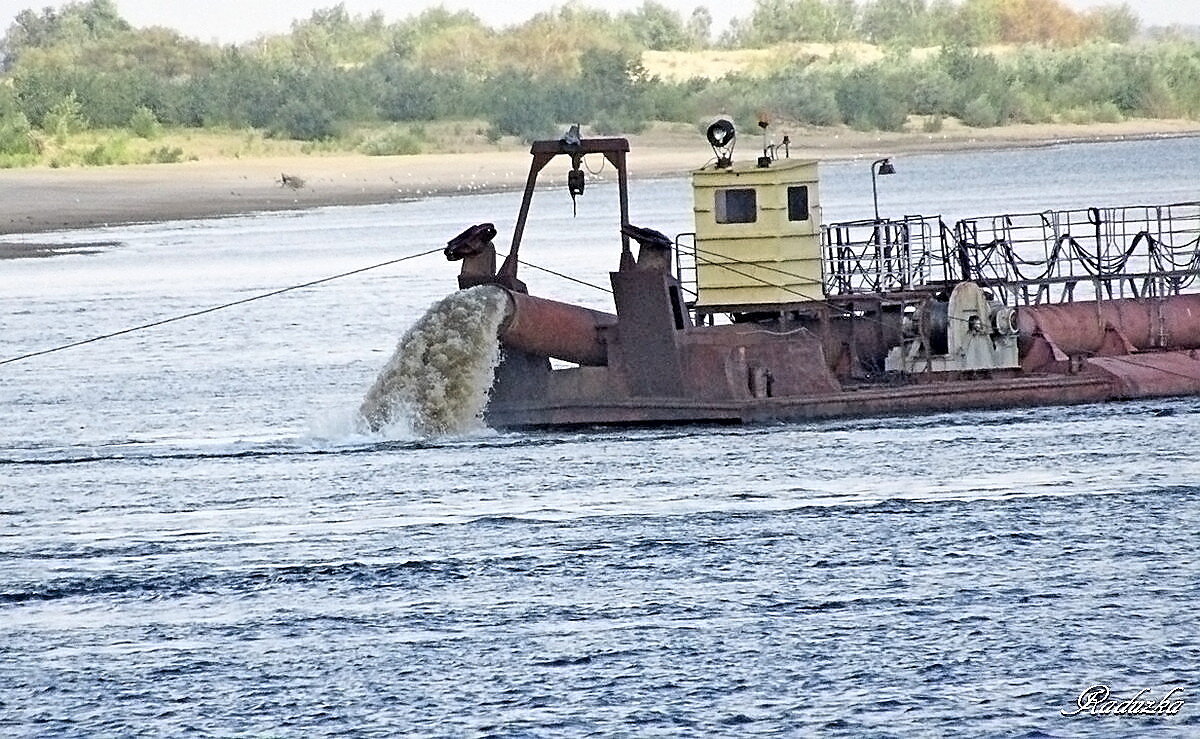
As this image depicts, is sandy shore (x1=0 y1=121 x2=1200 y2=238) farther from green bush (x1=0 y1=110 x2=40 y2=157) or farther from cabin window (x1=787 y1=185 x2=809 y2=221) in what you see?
cabin window (x1=787 y1=185 x2=809 y2=221)

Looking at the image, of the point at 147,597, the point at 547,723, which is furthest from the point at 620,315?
the point at 547,723

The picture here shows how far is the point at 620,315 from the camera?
29.2 meters

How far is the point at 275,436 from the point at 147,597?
29.6 feet

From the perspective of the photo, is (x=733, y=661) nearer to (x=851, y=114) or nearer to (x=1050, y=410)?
(x=1050, y=410)

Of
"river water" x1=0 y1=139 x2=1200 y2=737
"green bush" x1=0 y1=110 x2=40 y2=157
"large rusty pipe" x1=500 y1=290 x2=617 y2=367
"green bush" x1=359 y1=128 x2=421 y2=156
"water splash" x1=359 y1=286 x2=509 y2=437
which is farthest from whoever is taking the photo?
"green bush" x1=359 y1=128 x2=421 y2=156

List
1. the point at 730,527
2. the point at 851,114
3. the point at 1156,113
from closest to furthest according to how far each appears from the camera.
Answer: the point at 730,527 → the point at 851,114 → the point at 1156,113

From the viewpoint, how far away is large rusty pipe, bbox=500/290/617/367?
94.0 feet

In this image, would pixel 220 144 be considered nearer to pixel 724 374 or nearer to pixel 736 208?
pixel 736 208

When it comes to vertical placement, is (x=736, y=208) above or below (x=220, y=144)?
below

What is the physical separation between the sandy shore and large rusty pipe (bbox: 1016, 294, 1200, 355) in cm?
3987
